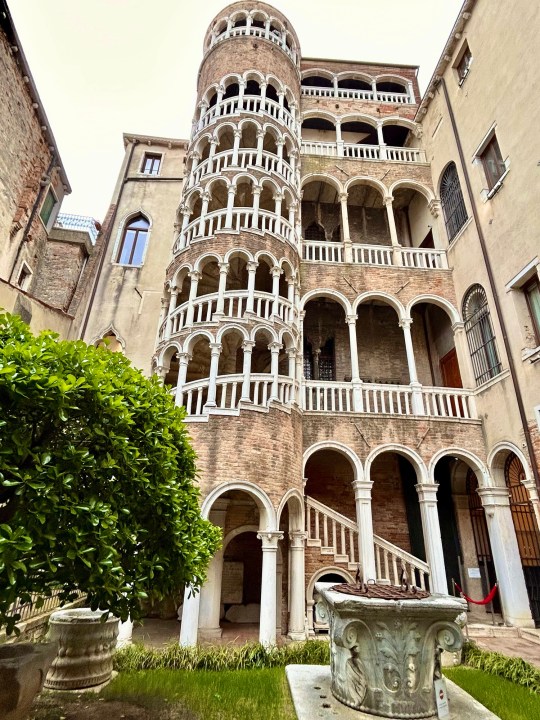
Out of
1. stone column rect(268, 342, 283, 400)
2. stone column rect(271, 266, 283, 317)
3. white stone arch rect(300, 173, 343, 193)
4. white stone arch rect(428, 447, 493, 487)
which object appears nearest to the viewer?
stone column rect(268, 342, 283, 400)

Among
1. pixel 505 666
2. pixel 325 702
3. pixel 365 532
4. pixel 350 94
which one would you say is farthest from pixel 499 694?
pixel 350 94

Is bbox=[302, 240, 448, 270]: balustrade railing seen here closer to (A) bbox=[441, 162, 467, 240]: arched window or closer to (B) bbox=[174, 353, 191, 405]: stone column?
(A) bbox=[441, 162, 467, 240]: arched window

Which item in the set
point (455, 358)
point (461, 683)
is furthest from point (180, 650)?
point (455, 358)

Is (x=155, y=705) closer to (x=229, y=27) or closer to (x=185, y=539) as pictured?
(x=185, y=539)

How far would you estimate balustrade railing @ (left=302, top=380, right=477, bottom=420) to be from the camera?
12.0 m

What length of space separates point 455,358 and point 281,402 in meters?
7.38

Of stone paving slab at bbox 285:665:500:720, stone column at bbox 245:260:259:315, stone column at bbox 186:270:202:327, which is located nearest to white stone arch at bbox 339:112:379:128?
stone column at bbox 245:260:259:315

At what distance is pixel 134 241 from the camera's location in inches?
674

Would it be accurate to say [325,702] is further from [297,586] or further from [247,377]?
[247,377]

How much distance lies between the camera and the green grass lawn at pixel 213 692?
4.83m

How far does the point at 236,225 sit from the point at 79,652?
36.0ft

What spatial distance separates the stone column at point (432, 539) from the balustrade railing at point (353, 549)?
215 millimetres

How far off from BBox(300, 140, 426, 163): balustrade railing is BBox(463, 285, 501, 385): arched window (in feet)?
24.3

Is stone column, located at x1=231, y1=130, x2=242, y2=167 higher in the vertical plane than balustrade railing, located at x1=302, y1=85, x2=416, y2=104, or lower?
lower
